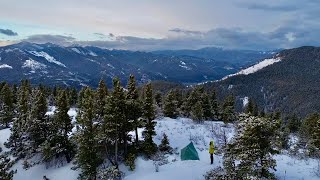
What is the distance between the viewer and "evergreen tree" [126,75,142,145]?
38575 millimetres

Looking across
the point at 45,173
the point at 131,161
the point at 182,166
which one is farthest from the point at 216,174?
the point at 45,173

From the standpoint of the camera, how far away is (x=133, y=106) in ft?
127

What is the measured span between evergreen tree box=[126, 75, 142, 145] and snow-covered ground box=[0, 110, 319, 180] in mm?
3997

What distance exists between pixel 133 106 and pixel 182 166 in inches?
333

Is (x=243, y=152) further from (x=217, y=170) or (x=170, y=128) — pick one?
(x=170, y=128)

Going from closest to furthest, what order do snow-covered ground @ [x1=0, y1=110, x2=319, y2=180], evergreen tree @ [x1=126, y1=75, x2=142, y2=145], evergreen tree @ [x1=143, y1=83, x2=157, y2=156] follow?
snow-covered ground @ [x1=0, y1=110, x2=319, y2=180]
evergreen tree @ [x1=126, y1=75, x2=142, y2=145]
evergreen tree @ [x1=143, y1=83, x2=157, y2=156]

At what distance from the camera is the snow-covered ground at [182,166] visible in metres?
31.4

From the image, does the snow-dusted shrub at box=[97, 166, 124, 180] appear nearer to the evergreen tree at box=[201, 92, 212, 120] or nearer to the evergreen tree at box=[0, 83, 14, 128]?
the evergreen tree at box=[0, 83, 14, 128]

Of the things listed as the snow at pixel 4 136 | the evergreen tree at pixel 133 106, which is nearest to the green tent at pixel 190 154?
the evergreen tree at pixel 133 106

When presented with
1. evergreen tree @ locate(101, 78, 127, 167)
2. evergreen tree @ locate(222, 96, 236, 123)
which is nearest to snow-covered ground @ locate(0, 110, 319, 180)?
evergreen tree @ locate(101, 78, 127, 167)

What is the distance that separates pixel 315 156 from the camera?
34.8m

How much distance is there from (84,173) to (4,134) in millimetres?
24176

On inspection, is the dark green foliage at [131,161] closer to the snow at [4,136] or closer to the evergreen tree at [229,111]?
the snow at [4,136]

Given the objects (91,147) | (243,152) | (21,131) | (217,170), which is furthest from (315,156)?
(21,131)
